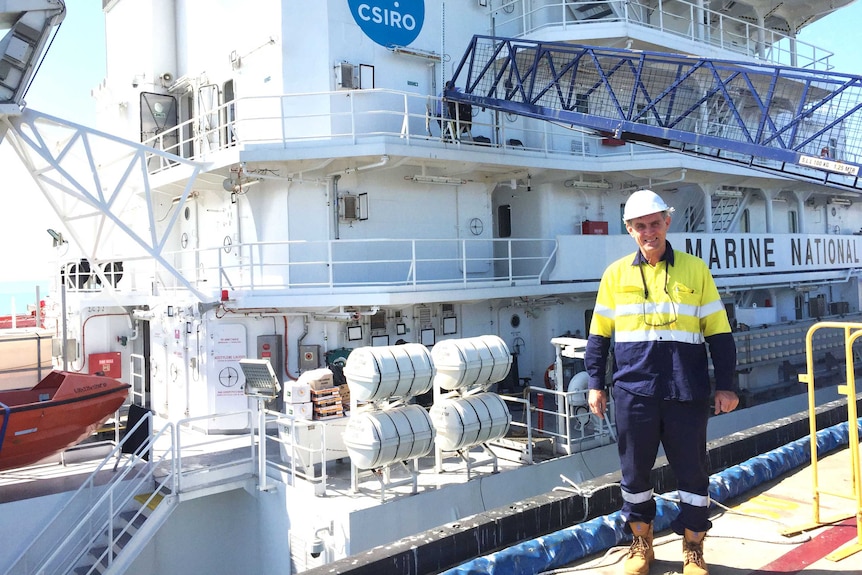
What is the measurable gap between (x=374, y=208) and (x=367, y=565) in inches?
347

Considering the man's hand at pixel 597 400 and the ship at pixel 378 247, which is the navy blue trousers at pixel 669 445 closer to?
the man's hand at pixel 597 400

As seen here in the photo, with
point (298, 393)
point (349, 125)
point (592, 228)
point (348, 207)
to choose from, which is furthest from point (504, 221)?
point (298, 393)

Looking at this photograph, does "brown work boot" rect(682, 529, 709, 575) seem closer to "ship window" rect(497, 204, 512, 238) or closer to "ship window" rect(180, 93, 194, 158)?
"ship window" rect(497, 204, 512, 238)

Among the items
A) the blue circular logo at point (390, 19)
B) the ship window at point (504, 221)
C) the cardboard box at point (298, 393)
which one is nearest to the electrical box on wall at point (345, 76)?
the blue circular logo at point (390, 19)

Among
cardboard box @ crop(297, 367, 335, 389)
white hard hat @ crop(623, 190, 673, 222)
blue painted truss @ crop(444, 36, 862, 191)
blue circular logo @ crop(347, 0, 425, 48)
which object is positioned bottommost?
cardboard box @ crop(297, 367, 335, 389)

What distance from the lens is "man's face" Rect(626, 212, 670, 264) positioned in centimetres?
359

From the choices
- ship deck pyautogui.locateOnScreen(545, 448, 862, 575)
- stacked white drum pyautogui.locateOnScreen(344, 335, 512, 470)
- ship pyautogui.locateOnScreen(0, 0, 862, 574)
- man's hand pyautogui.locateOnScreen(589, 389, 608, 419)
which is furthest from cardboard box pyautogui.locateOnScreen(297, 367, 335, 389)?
man's hand pyautogui.locateOnScreen(589, 389, 608, 419)

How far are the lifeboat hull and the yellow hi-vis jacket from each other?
8.16m

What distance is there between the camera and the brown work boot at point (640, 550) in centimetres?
372

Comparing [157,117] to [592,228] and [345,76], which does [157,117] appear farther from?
[592,228]

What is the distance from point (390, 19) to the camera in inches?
497

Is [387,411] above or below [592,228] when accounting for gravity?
below

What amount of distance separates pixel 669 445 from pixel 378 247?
29.5ft

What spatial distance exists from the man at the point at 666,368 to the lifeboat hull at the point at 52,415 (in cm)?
812
